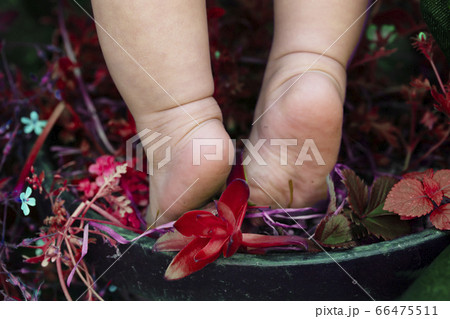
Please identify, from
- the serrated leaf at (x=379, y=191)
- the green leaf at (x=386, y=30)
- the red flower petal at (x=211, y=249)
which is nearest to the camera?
the red flower petal at (x=211, y=249)

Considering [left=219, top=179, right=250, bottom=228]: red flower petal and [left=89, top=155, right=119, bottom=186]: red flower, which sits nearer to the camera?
[left=219, top=179, right=250, bottom=228]: red flower petal

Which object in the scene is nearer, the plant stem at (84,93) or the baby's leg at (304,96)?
the baby's leg at (304,96)

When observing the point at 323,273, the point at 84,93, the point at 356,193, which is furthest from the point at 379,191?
the point at 84,93

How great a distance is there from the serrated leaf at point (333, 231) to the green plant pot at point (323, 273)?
0.09ft

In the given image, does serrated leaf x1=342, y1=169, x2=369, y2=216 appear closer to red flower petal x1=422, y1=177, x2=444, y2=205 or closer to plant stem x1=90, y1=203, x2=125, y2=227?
red flower petal x1=422, y1=177, x2=444, y2=205

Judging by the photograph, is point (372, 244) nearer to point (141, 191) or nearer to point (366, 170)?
point (366, 170)

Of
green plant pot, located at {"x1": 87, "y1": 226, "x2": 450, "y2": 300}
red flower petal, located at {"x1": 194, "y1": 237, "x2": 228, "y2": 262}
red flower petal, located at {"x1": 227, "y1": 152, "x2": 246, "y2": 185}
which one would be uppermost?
red flower petal, located at {"x1": 227, "y1": 152, "x2": 246, "y2": 185}

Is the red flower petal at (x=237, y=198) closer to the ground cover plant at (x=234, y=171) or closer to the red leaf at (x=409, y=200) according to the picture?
the ground cover plant at (x=234, y=171)

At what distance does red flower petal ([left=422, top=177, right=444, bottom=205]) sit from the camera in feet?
1.93

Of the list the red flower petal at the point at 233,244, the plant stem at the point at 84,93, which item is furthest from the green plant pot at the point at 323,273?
the plant stem at the point at 84,93

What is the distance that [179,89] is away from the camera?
0.62 meters

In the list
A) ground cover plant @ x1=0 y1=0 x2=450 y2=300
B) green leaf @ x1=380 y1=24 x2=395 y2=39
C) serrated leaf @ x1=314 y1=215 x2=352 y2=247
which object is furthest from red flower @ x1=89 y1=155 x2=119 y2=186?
green leaf @ x1=380 y1=24 x2=395 y2=39

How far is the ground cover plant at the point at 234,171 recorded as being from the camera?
2.00 feet

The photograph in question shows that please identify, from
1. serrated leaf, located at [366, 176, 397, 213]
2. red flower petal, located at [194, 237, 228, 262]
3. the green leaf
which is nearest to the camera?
red flower petal, located at [194, 237, 228, 262]
